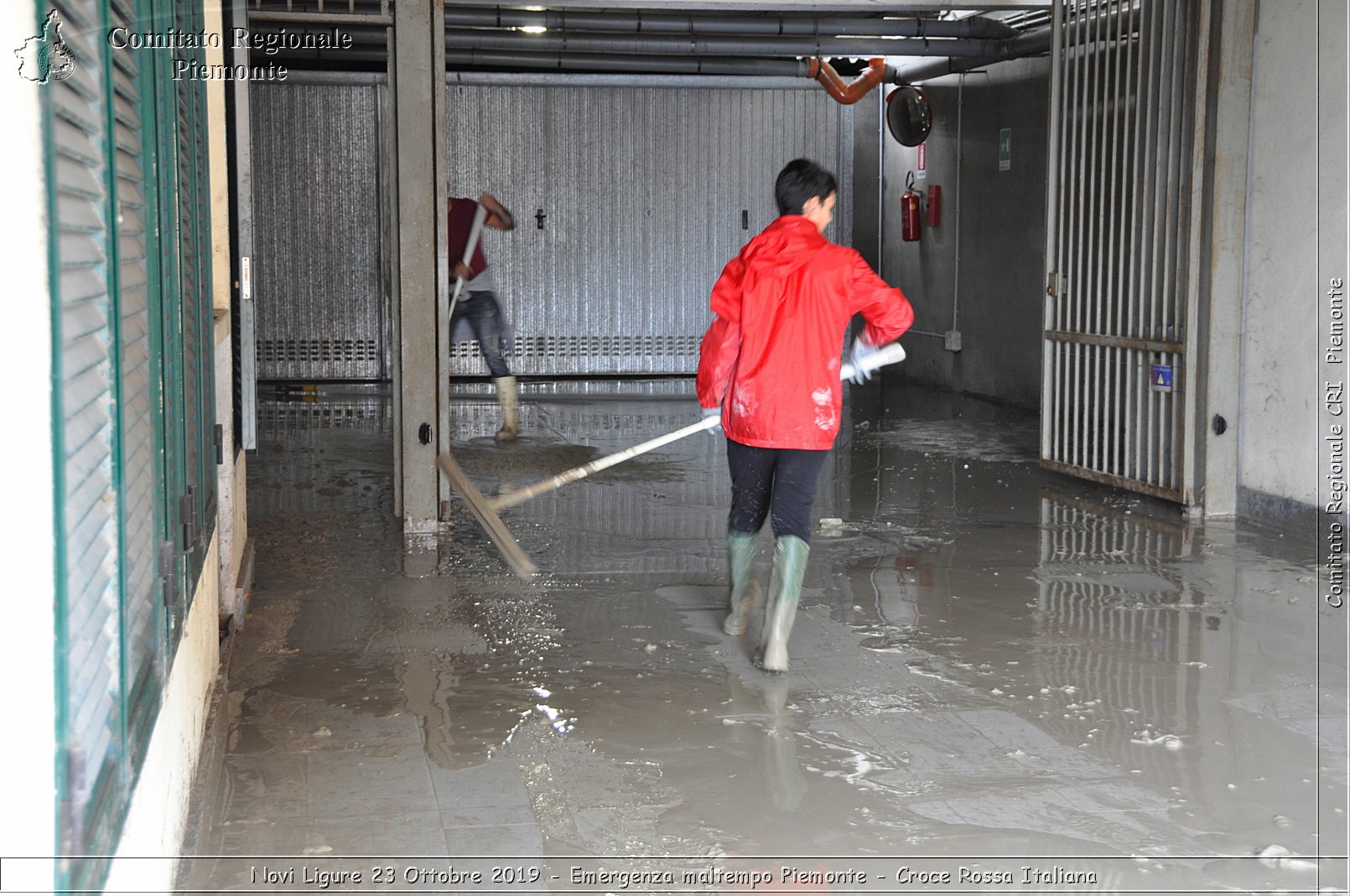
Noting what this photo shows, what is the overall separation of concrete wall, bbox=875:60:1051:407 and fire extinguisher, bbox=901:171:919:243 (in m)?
0.13

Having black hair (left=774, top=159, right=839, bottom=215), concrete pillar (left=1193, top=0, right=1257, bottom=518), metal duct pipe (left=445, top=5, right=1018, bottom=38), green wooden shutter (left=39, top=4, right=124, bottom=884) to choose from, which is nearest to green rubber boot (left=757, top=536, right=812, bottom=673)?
black hair (left=774, top=159, right=839, bottom=215)

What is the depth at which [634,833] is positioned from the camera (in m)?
3.28

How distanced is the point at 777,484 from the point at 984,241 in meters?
8.95

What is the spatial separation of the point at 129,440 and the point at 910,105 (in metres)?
11.3

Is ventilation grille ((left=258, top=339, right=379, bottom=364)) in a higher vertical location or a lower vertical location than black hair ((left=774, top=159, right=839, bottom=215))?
lower

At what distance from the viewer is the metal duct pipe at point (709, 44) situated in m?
11.5

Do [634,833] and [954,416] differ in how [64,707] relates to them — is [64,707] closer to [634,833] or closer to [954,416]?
[634,833]

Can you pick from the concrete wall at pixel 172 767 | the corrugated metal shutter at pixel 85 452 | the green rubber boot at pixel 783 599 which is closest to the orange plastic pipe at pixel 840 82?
the green rubber boot at pixel 783 599

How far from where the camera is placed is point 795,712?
4156mm

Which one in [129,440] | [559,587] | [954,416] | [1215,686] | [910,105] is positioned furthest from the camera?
[910,105]

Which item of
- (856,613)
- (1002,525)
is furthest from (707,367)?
(1002,525)

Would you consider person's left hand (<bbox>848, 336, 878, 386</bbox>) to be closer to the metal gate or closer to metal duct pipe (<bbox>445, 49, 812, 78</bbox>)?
the metal gate

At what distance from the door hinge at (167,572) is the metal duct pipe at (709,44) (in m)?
9.47

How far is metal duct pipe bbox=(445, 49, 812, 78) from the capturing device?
12164mm
